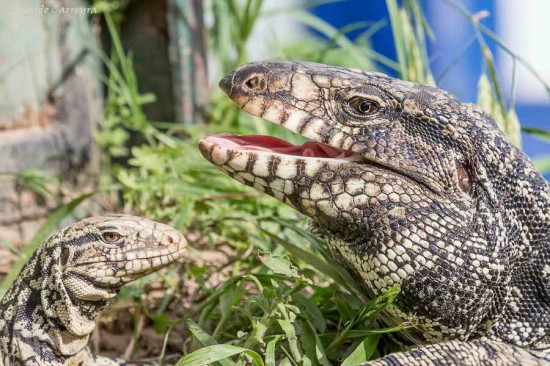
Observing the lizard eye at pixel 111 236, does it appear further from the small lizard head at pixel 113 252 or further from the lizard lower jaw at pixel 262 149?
the lizard lower jaw at pixel 262 149

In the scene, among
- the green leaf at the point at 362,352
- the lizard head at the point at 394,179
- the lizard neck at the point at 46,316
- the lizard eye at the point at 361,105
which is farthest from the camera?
the lizard neck at the point at 46,316

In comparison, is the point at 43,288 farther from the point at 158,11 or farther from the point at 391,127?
the point at 158,11

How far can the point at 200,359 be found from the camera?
3414 mm

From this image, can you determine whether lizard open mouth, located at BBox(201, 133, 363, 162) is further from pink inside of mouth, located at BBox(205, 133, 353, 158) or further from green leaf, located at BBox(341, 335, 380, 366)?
green leaf, located at BBox(341, 335, 380, 366)

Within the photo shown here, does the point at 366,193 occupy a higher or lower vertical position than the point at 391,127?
lower

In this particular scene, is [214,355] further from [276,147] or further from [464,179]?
[464,179]

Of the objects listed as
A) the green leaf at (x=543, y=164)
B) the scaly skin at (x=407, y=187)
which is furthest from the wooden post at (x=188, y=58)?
the scaly skin at (x=407, y=187)

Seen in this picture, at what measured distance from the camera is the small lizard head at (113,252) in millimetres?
3840

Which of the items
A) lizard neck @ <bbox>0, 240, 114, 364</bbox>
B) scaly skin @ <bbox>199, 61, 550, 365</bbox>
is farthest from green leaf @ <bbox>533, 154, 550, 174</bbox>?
lizard neck @ <bbox>0, 240, 114, 364</bbox>

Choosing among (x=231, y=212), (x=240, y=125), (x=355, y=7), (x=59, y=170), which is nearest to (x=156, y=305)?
(x=231, y=212)

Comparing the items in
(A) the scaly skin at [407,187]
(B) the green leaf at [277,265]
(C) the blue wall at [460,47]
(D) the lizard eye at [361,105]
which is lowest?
(C) the blue wall at [460,47]

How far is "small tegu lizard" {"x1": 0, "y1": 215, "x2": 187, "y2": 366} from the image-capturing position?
383 cm

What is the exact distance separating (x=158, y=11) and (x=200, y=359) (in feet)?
13.9

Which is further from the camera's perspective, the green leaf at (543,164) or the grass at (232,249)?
the green leaf at (543,164)
